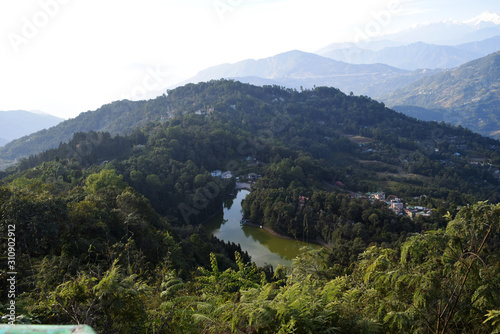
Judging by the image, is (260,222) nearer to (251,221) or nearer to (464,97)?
(251,221)

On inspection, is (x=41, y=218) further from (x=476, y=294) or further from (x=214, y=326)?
(x=476, y=294)

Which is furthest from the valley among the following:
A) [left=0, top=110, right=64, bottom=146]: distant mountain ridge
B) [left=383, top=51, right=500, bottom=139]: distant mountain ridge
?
[left=0, top=110, right=64, bottom=146]: distant mountain ridge

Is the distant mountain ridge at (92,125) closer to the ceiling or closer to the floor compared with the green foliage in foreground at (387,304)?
closer to the ceiling

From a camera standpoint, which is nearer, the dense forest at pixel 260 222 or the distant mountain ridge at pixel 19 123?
the dense forest at pixel 260 222

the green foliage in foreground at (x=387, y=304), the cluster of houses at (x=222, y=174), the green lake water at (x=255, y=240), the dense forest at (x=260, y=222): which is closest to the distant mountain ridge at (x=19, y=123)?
the dense forest at (x=260, y=222)

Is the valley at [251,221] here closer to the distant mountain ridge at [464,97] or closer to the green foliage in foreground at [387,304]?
the green foliage in foreground at [387,304]

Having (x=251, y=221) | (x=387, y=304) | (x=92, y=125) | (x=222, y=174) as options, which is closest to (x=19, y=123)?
(x=92, y=125)

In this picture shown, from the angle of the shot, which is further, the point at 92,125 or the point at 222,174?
the point at 92,125
